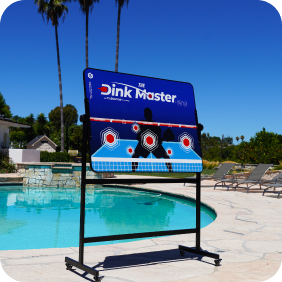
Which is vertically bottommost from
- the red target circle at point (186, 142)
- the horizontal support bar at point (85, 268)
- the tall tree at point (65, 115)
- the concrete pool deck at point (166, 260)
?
the concrete pool deck at point (166, 260)

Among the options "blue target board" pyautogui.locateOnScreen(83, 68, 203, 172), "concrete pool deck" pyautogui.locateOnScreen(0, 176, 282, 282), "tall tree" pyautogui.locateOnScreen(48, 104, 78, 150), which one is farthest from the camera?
"tall tree" pyautogui.locateOnScreen(48, 104, 78, 150)

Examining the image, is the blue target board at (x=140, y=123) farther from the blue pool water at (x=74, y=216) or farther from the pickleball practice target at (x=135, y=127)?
the blue pool water at (x=74, y=216)

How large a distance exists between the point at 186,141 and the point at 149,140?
0.60 metres

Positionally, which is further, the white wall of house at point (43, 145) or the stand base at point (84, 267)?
the white wall of house at point (43, 145)

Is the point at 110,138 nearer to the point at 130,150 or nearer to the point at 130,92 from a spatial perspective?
the point at 130,150

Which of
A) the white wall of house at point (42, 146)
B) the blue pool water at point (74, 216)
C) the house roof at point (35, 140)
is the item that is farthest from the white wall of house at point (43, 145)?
the blue pool water at point (74, 216)

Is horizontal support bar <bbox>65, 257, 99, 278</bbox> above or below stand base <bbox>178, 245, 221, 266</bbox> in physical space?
above

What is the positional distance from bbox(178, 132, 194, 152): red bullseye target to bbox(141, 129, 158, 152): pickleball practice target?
40cm

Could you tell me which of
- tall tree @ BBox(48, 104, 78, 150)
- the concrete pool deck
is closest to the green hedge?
the concrete pool deck

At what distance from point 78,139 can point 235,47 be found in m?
32.7

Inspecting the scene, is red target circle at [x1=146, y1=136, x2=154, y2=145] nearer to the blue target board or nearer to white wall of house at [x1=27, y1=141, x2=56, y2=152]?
the blue target board

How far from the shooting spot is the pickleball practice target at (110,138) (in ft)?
11.5

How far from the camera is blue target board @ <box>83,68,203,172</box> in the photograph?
3502mm

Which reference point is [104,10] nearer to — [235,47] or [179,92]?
[235,47]
